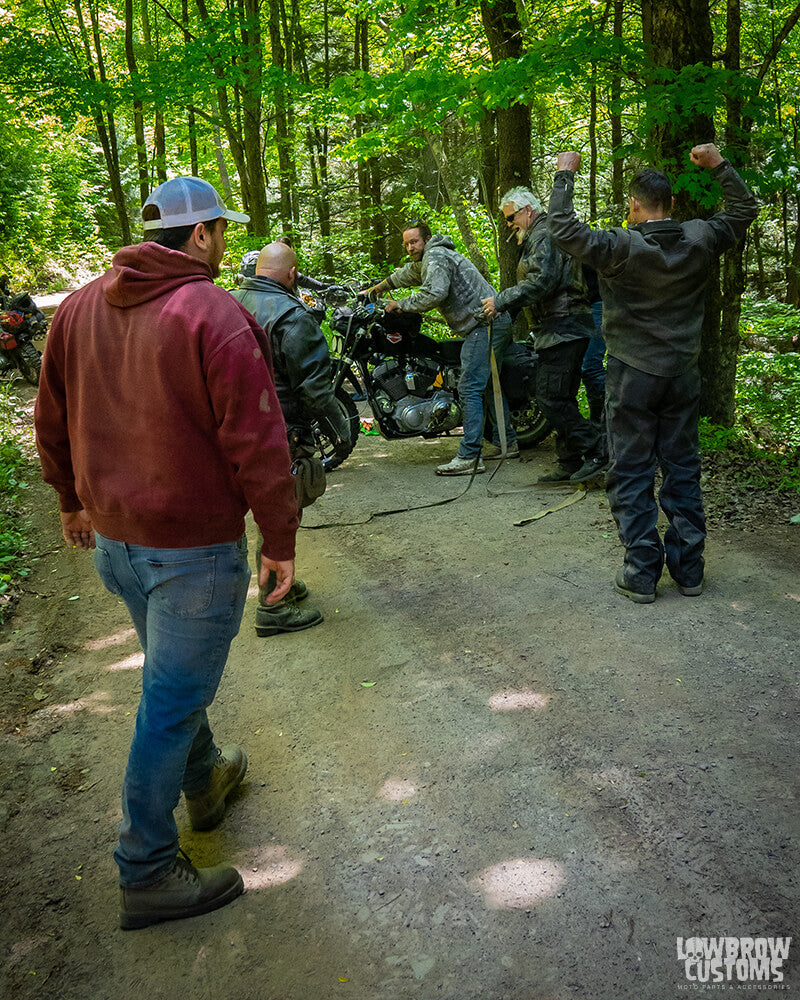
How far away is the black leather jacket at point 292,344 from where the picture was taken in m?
4.23

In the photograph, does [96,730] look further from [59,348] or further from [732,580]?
[732,580]

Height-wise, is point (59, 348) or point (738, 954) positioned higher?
point (59, 348)

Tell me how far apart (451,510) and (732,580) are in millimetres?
2365

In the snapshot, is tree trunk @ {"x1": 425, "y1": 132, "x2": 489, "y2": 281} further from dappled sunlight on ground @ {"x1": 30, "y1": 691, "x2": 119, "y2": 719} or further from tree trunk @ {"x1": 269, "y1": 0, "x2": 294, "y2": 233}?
dappled sunlight on ground @ {"x1": 30, "y1": 691, "x2": 119, "y2": 719}

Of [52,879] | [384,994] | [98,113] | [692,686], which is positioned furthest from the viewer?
[98,113]

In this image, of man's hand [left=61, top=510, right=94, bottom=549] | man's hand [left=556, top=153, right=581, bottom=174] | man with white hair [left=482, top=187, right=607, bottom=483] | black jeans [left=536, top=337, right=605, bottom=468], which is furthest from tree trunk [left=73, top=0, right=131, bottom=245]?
man's hand [left=61, top=510, right=94, bottom=549]

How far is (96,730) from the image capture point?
3.59m

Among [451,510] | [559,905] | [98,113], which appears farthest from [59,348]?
[98,113]

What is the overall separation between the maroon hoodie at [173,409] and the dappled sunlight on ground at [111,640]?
7.67 ft

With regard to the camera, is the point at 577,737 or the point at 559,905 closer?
the point at 559,905

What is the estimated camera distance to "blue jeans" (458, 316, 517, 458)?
287 inches

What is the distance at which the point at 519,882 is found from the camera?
2.44 meters

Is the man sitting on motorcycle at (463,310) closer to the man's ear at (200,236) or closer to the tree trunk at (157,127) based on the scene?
the man's ear at (200,236)

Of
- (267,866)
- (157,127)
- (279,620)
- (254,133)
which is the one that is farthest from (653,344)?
(157,127)
